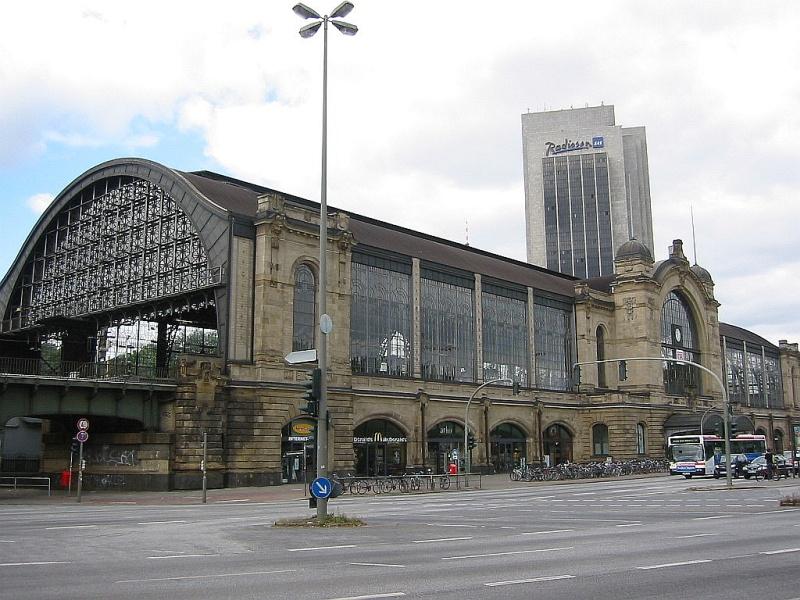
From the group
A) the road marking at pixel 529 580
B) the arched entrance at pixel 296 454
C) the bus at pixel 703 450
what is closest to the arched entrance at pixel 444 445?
the arched entrance at pixel 296 454

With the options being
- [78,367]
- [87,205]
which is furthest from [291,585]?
[87,205]

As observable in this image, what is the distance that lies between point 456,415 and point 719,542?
4609cm

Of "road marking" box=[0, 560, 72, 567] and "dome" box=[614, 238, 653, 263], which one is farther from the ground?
"dome" box=[614, 238, 653, 263]

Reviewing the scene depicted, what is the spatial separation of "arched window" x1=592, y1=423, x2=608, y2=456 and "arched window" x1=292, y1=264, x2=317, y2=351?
35.4 meters

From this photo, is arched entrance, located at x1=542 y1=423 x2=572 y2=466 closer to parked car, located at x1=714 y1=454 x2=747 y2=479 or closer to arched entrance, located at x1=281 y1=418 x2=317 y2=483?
parked car, located at x1=714 y1=454 x2=747 y2=479

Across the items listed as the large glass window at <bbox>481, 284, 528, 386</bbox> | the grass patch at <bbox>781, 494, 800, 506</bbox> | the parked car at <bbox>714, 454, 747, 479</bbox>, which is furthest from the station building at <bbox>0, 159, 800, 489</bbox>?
the grass patch at <bbox>781, 494, 800, 506</bbox>

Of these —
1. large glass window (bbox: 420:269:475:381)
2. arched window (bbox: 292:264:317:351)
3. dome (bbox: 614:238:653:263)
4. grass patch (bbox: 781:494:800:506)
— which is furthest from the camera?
dome (bbox: 614:238:653:263)

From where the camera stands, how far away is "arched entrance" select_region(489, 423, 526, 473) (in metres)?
67.0

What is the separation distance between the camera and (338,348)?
53.4 m

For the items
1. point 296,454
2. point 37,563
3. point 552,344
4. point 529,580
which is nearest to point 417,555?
point 529,580

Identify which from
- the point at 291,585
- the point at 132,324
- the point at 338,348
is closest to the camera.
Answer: the point at 291,585

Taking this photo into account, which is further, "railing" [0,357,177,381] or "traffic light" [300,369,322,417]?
"railing" [0,357,177,381]

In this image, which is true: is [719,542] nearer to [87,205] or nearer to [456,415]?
[456,415]

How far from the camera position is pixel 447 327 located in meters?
64.5
